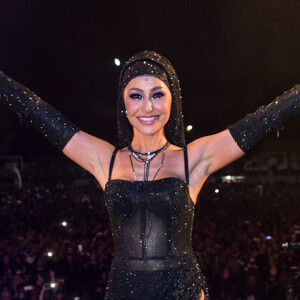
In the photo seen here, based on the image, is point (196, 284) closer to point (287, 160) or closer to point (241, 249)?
point (241, 249)

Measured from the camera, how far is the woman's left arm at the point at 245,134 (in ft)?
7.93

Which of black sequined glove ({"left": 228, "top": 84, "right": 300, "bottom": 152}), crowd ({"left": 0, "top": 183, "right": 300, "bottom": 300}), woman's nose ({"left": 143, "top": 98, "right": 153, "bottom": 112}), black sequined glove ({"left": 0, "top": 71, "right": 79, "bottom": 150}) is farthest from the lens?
crowd ({"left": 0, "top": 183, "right": 300, "bottom": 300})

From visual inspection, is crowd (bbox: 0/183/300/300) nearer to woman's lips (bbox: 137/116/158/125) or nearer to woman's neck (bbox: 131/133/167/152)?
woman's neck (bbox: 131/133/167/152)

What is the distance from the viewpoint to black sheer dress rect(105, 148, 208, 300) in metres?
2.46

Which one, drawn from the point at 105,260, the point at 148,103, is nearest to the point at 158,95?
the point at 148,103

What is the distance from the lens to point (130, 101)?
2680 mm

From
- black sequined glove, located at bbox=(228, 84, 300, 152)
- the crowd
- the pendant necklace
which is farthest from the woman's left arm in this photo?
the crowd

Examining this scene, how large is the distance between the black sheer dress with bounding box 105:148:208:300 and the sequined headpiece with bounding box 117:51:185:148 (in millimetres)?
394

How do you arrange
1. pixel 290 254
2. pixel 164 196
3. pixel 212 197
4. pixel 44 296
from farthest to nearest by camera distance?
pixel 212 197
pixel 290 254
pixel 44 296
pixel 164 196

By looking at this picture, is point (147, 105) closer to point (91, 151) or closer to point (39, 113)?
point (91, 151)

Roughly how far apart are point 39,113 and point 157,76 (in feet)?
2.39

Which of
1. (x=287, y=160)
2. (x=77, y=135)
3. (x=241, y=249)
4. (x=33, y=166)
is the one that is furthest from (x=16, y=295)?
(x=287, y=160)

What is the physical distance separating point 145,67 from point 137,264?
1087 mm

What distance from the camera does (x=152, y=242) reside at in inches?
98.8
